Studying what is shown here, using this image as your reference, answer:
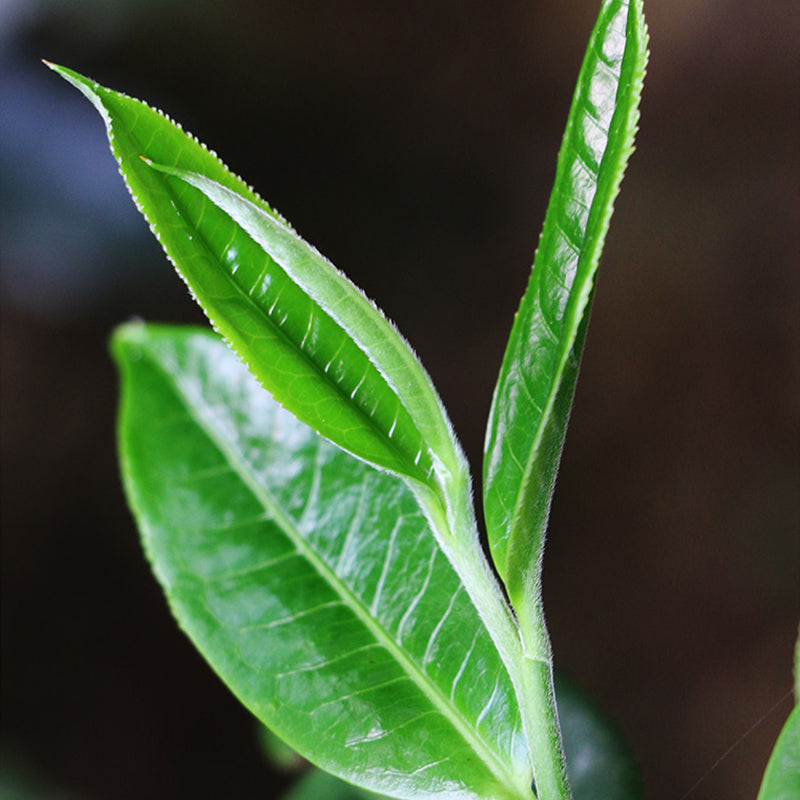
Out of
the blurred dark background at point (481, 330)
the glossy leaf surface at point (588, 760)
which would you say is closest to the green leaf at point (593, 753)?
the glossy leaf surface at point (588, 760)

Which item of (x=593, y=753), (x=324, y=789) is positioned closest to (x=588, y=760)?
(x=593, y=753)

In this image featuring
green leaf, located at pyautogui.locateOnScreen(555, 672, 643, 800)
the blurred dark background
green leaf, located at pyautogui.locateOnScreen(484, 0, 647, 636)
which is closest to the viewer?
green leaf, located at pyautogui.locateOnScreen(484, 0, 647, 636)

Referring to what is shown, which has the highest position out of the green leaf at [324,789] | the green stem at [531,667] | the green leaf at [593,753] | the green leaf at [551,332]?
the green leaf at [551,332]

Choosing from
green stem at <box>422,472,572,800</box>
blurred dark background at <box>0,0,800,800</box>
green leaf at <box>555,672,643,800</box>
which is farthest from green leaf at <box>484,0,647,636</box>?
blurred dark background at <box>0,0,800,800</box>

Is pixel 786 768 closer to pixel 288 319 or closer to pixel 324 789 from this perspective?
pixel 288 319

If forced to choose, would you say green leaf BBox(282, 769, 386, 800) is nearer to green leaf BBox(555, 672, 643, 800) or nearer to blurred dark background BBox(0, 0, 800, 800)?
green leaf BBox(555, 672, 643, 800)

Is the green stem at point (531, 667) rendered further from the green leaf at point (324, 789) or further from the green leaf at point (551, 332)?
the green leaf at point (324, 789)
